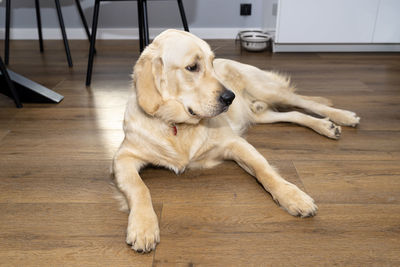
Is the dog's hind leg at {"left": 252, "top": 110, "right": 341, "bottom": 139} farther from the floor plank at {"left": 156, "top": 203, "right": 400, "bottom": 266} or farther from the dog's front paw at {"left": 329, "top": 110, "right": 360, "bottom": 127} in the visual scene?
the floor plank at {"left": 156, "top": 203, "right": 400, "bottom": 266}

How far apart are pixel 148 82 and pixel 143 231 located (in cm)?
55

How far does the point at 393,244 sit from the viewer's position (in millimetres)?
1092

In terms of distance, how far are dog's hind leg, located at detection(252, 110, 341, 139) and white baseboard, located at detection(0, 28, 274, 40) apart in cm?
256

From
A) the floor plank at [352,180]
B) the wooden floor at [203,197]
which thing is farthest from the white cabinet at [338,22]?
the floor plank at [352,180]

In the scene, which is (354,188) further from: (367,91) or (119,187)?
(367,91)

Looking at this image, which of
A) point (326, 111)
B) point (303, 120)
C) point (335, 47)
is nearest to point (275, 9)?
point (335, 47)

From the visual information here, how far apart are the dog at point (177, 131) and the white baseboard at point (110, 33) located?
2815mm

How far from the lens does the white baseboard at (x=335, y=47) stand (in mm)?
3643

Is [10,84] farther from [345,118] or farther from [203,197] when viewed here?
[345,118]

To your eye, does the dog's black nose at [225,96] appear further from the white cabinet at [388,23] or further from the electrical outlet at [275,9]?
the white cabinet at [388,23]

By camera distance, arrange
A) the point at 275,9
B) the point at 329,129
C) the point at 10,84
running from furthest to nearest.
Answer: the point at 275,9 → the point at 10,84 → the point at 329,129

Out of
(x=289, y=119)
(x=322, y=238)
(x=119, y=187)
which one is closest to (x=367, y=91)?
Answer: (x=289, y=119)

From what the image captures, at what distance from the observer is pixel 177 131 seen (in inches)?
57.1

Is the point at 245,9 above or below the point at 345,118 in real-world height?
above
